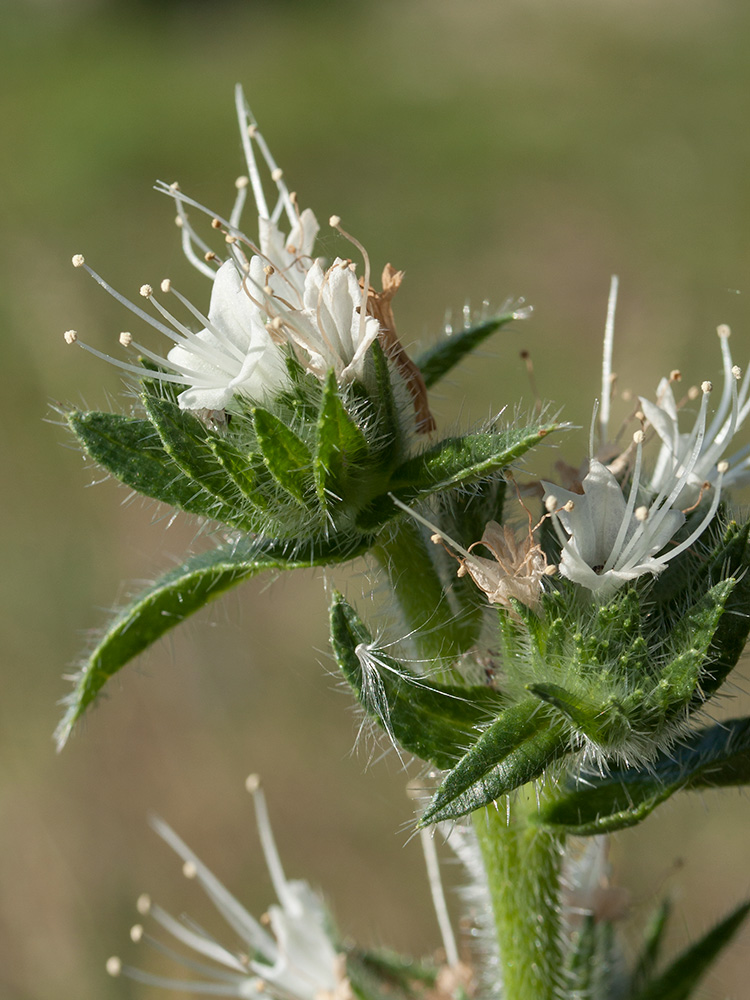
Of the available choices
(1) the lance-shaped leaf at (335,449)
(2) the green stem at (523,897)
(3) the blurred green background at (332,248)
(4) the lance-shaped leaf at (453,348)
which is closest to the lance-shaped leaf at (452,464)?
(1) the lance-shaped leaf at (335,449)

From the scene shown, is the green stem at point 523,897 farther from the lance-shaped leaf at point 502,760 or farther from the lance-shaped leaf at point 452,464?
the lance-shaped leaf at point 452,464

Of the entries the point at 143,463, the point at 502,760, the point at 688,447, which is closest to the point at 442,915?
the point at 502,760

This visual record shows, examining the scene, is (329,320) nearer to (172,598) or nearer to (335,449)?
(335,449)

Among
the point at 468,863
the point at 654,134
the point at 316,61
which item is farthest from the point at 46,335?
the point at 316,61

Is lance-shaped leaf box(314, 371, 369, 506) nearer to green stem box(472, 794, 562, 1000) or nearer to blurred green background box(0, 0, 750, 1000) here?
blurred green background box(0, 0, 750, 1000)

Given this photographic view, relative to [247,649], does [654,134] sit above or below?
above

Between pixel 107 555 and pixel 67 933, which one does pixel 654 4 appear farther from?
pixel 67 933

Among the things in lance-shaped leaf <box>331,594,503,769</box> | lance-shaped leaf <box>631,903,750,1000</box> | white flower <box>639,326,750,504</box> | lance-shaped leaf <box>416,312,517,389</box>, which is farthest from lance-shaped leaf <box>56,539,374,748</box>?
lance-shaped leaf <box>631,903,750,1000</box>
